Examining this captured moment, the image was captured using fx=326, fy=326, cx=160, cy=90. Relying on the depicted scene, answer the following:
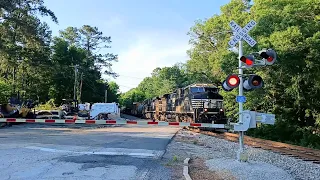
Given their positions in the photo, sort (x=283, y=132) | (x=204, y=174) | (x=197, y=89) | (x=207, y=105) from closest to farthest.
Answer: (x=204, y=174), (x=207, y=105), (x=197, y=89), (x=283, y=132)

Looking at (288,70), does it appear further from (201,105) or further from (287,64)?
(201,105)

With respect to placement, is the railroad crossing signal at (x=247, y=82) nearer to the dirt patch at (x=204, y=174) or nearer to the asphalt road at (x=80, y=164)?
the dirt patch at (x=204, y=174)

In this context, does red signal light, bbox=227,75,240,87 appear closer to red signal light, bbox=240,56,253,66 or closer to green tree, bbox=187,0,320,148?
red signal light, bbox=240,56,253,66

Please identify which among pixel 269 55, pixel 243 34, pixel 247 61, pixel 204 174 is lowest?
pixel 204 174

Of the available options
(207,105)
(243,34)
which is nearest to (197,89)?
(207,105)

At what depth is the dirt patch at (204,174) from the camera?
7.86m

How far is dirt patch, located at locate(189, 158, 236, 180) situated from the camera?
7859 mm

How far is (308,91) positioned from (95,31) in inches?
2434

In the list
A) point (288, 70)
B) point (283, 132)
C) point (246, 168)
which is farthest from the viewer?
point (283, 132)

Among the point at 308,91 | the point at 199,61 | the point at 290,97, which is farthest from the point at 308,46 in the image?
the point at 199,61

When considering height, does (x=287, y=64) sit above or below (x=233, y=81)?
above

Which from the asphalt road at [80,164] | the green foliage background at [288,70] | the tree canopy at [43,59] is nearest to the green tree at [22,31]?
the tree canopy at [43,59]

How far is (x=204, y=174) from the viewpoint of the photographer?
8.30 meters

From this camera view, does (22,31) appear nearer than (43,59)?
Yes
